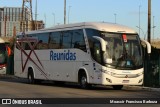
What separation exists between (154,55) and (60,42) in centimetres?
563

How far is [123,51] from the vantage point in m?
23.0

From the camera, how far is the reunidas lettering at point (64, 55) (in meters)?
25.5

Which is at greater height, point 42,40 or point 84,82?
point 42,40

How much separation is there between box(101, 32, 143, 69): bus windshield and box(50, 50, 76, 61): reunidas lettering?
3.00 metres

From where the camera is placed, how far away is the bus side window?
24.2m

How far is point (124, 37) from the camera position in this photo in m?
23.3

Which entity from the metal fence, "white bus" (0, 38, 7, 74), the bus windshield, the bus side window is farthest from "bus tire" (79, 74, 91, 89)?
"white bus" (0, 38, 7, 74)

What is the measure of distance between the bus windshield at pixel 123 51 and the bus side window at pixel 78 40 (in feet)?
5.55

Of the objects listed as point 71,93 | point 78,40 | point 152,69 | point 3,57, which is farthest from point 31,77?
point 71,93

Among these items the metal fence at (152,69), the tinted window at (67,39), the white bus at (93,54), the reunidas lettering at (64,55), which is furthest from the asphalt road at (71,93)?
the tinted window at (67,39)

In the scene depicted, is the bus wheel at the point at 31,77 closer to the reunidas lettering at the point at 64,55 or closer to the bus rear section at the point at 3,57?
the reunidas lettering at the point at 64,55

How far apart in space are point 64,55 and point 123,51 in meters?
4.59

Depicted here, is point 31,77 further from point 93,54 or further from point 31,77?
point 93,54

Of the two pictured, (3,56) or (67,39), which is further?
(3,56)
